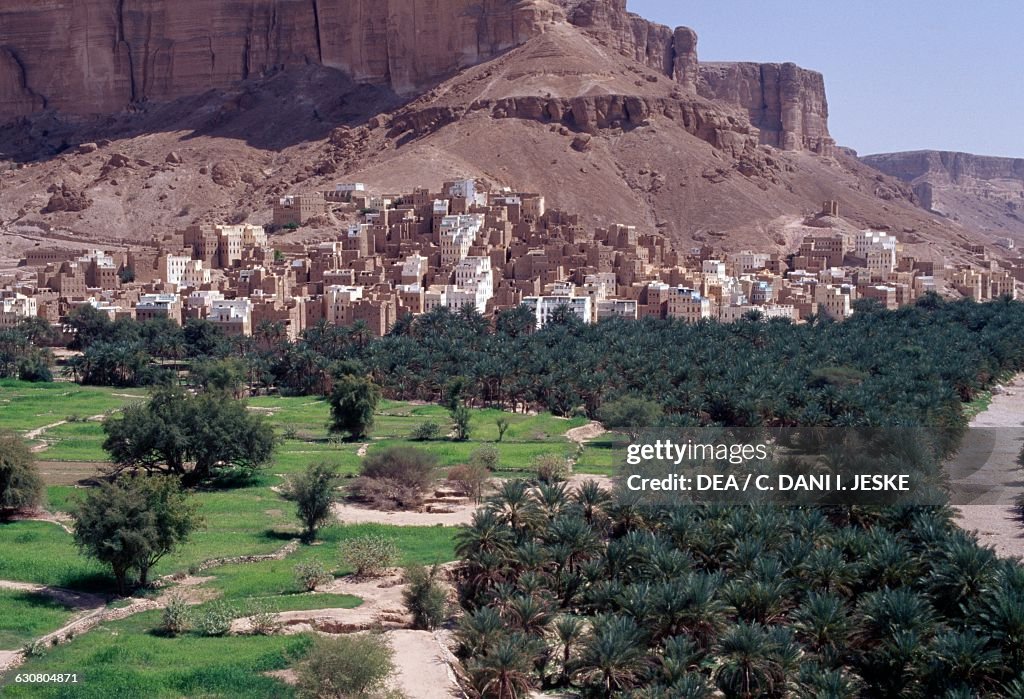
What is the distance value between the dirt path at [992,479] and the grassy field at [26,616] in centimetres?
1623

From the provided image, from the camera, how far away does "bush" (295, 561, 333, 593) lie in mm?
25453

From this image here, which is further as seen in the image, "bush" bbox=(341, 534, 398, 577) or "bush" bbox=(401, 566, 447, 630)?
"bush" bbox=(341, 534, 398, 577)

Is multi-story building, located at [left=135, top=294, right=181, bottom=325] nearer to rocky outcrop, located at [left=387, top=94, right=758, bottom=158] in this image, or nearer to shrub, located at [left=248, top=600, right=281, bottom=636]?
Result: rocky outcrop, located at [left=387, top=94, right=758, bottom=158]

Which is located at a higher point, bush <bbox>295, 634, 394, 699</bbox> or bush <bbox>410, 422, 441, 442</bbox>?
bush <bbox>410, 422, 441, 442</bbox>

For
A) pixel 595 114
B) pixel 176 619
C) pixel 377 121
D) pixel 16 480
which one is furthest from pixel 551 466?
pixel 377 121

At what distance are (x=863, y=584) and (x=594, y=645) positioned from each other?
508cm

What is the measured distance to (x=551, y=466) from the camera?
3556cm

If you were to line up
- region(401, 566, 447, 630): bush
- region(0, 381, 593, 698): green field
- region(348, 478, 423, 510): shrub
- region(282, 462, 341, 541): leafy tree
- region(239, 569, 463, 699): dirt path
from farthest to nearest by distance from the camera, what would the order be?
region(348, 478, 423, 510): shrub, region(282, 462, 341, 541): leafy tree, region(401, 566, 447, 630): bush, region(0, 381, 593, 698): green field, region(239, 569, 463, 699): dirt path

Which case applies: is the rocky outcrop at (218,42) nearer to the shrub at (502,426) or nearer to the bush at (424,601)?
the shrub at (502,426)

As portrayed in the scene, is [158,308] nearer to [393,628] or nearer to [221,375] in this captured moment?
[221,375]

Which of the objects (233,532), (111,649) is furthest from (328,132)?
(111,649)

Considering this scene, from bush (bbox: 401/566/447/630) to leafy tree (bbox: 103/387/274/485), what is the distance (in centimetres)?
1355

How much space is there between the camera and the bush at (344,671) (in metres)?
19.2

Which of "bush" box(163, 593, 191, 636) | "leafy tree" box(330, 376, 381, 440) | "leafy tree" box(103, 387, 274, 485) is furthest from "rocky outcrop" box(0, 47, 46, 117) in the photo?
"bush" box(163, 593, 191, 636)
